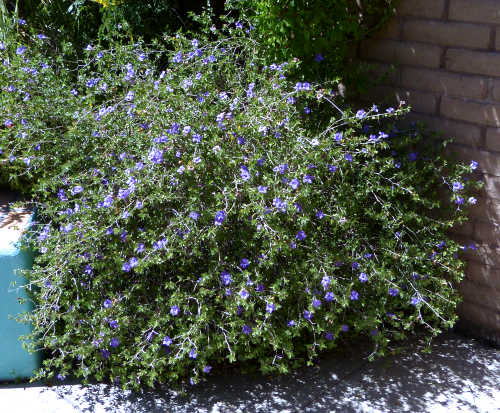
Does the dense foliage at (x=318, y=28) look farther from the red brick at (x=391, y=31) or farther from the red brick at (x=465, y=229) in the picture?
the red brick at (x=465, y=229)

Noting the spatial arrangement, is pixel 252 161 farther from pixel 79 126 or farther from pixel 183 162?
pixel 79 126

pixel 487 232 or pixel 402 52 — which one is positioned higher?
pixel 402 52

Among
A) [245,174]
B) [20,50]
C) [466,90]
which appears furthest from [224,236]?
[20,50]

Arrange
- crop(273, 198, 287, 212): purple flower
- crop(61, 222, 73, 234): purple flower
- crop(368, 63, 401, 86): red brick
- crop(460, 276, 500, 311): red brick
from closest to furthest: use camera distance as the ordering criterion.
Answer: crop(273, 198, 287, 212): purple flower
crop(61, 222, 73, 234): purple flower
crop(460, 276, 500, 311): red brick
crop(368, 63, 401, 86): red brick

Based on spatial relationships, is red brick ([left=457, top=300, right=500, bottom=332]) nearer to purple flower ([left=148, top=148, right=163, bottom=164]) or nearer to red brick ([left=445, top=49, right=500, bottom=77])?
red brick ([left=445, top=49, right=500, bottom=77])

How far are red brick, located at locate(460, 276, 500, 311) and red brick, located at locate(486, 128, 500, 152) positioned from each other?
0.72 metres

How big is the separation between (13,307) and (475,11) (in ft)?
8.62

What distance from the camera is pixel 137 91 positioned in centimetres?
361

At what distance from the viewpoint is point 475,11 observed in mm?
3203

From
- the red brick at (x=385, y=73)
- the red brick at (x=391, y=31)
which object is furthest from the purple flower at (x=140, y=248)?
the red brick at (x=391, y=31)

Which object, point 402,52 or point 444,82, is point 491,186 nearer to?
point 444,82

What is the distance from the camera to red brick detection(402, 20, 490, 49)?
3203mm

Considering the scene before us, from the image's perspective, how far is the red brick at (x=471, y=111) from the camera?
3.23m

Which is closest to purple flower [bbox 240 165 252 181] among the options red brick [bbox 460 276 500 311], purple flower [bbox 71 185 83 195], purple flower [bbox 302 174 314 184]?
purple flower [bbox 302 174 314 184]
